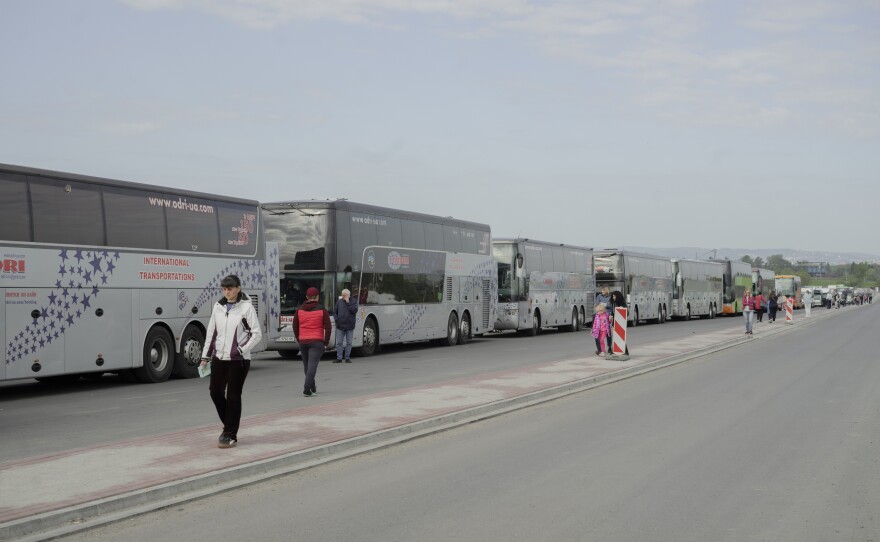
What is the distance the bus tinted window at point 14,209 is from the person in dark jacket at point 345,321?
9.00 m

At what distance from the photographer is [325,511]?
7367 millimetres

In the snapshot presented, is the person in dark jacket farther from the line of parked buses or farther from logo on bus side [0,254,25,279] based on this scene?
logo on bus side [0,254,25,279]

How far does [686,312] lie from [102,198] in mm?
50440

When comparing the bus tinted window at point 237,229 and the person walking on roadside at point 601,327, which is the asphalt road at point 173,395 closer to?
the person walking on roadside at point 601,327

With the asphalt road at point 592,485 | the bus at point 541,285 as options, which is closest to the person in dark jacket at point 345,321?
the asphalt road at point 592,485

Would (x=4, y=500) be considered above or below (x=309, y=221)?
below

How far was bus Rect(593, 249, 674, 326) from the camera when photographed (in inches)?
2003

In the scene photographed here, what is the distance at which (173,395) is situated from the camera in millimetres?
16438

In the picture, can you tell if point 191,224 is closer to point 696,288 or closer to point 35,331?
point 35,331

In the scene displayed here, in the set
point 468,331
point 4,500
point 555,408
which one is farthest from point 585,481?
point 468,331

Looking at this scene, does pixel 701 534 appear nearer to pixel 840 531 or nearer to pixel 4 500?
pixel 840 531

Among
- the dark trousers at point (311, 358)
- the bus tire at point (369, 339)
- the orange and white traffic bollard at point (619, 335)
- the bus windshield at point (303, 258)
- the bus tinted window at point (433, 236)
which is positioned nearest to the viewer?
the dark trousers at point (311, 358)

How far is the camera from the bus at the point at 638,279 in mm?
50875

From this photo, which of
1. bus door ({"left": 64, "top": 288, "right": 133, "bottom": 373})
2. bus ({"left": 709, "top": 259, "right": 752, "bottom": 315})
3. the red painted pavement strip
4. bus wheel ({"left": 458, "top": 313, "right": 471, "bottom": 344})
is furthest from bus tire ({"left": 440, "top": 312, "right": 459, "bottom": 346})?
bus ({"left": 709, "top": 259, "right": 752, "bottom": 315})
